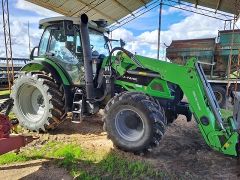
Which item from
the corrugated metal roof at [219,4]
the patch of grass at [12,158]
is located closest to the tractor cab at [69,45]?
the patch of grass at [12,158]

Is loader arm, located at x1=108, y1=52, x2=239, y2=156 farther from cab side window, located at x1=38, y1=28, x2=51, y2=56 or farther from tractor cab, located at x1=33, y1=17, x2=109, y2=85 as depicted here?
cab side window, located at x1=38, y1=28, x2=51, y2=56

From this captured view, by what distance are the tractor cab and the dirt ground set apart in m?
1.32

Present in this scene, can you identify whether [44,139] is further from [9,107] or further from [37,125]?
[9,107]

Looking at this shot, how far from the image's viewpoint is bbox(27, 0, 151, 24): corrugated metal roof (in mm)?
16375

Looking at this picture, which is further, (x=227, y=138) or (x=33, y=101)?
(x=33, y=101)

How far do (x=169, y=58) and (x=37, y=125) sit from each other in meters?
9.16

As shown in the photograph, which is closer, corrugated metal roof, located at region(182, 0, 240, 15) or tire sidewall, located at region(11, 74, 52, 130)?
tire sidewall, located at region(11, 74, 52, 130)

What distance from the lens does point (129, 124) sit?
611 centimetres

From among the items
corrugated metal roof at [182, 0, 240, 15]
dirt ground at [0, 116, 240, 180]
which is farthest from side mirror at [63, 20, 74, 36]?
corrugated metal roof at [182, 0, 240, 15]

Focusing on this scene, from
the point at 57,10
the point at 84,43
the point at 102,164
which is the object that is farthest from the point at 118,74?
the point at 57,10

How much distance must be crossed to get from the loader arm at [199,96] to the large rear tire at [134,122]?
0.64 m

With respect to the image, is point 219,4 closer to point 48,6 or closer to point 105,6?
point 105,6

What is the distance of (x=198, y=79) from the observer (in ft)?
19.1

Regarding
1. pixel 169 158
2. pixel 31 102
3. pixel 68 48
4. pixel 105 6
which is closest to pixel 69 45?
pixel 68 48
